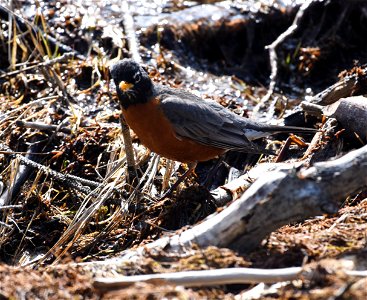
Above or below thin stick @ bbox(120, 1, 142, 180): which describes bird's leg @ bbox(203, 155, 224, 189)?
below

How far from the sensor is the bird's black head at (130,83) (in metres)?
5.82

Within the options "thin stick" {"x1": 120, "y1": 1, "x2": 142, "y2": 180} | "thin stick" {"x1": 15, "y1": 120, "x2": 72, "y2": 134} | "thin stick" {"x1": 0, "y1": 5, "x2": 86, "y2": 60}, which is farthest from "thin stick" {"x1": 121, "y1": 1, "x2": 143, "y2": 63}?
"thin stick" {"x1": 15, "y1": 120, "x2": 72, "y2": 134}

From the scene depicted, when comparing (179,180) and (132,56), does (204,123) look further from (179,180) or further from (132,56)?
(132,56)

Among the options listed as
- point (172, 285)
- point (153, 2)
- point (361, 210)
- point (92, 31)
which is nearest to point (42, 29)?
point (92, 31)

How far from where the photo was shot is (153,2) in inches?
347

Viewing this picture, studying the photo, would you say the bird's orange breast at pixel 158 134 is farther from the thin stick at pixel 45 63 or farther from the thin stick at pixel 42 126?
the thin stick at pixel 45 63

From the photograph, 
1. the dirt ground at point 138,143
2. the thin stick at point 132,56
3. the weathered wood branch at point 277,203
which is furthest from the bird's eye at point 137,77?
the weathered wood branch at point 277,203

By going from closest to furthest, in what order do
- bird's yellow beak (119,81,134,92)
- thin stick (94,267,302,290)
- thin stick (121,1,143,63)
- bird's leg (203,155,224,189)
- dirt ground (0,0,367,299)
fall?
1. thin stick (94,267,302,290)
2. dirt ground (0,0,367,299)
3. bird's yellow beak (119,81,134,92)
4. bird's leg (203,155,224,189)
5. thin stick (121,1,143,63)

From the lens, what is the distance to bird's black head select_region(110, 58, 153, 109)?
5.82 m

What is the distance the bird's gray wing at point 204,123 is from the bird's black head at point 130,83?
8.9 inches

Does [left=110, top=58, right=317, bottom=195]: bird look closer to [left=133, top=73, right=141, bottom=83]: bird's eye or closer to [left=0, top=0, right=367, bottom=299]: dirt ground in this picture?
[left=133, top=73, right=141, bottom=83]: bird's eye

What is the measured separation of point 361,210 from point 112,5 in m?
5.08

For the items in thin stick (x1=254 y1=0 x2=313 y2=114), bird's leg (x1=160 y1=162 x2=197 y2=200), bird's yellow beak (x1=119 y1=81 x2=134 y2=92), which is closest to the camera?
bird's leg (x1=160 y1=162 x2=197 y2=200)

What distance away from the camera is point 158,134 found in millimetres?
5707
